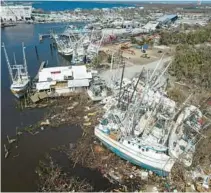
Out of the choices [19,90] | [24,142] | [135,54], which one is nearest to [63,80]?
[19,90]

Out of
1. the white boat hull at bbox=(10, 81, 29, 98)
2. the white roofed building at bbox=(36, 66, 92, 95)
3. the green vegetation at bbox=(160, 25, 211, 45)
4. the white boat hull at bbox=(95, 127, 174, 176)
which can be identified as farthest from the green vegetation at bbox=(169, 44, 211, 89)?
the white boat hull at bbox=(10, 81, 29, 98)

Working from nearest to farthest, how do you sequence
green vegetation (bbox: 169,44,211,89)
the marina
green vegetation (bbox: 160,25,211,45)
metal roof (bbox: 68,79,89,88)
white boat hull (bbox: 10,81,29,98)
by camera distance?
the marina
white boat hull (bbox: 10,81,29,98)
metal roof (bbox: 68,79,89,88)
green vegetation (bbox: 169,44,211,89)
green vegetation (bbox: 160,25,211,45)

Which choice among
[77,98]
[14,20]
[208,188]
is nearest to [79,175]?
[208,188]

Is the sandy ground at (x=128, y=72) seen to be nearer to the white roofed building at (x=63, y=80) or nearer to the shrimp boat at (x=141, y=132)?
the white roofed building at (x=63, y=80)

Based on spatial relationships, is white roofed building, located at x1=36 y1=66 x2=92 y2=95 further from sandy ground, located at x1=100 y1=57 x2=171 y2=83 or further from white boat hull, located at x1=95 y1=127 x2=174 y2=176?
white boat hull, located at x1=95 y1=127 x2=174 y2=176

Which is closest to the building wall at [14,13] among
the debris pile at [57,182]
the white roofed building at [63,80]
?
the white roofed building at [63,80]

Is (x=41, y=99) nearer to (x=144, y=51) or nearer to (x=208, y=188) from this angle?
(x=208, y=188)

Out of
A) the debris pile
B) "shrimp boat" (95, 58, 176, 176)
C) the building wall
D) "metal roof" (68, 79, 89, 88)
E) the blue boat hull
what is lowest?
the building wall
